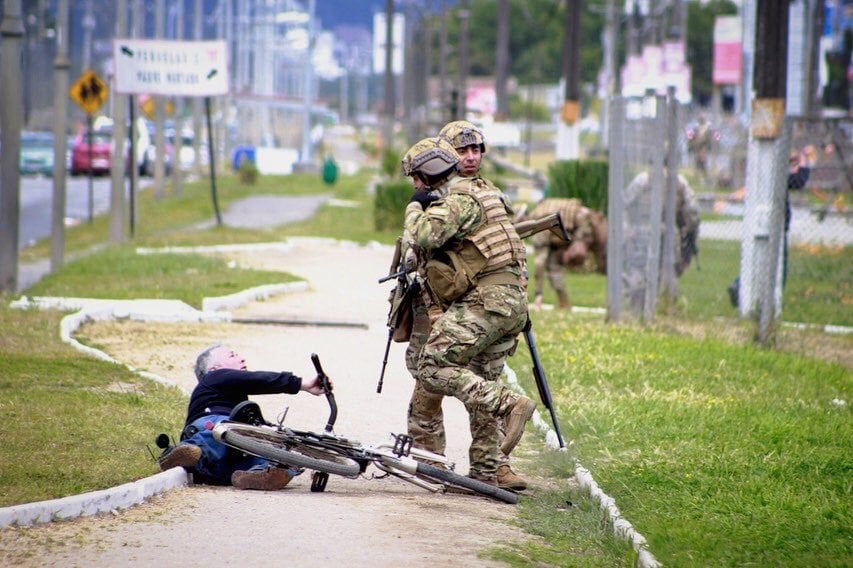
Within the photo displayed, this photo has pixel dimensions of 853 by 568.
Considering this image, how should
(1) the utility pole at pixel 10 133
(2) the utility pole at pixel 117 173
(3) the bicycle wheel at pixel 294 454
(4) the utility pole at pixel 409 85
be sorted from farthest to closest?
(4) the utility pole at pixel 409 85
(2) the utility pole at pixel 117 173
(1) the utility pole at pixel 10 133
(3) the bicycle wheel at pixel 294 454

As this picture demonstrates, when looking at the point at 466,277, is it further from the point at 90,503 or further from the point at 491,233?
the point at 90,503

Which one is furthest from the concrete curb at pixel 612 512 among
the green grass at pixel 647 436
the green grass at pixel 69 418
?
the green grass at pixel 69 418

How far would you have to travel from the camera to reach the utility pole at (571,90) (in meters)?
31.3

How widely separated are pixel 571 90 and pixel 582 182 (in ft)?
26.9

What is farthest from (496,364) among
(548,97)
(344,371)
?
(548,97)

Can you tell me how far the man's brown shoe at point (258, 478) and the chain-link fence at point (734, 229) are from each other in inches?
246

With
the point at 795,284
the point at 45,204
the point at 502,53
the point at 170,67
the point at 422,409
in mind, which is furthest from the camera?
the point at 502,53

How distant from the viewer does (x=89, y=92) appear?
1113 inches

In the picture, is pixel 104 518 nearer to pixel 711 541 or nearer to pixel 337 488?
pixel 337 488

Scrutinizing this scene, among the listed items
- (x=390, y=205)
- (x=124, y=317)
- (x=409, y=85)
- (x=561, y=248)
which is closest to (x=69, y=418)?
(x=124, y=317)

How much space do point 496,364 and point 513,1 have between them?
120 meters

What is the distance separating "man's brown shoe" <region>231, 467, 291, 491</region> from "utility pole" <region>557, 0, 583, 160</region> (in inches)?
963

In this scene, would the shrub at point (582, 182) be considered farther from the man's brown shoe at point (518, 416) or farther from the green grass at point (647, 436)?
the man's brown shoe at point (518, 416)

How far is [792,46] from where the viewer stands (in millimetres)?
29688
